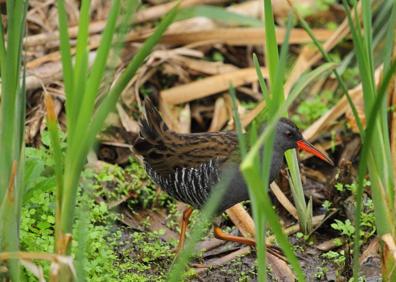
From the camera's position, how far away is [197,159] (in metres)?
4.48

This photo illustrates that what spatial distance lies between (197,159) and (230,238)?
42cm

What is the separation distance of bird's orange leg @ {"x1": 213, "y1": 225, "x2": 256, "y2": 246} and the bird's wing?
0.38 meters

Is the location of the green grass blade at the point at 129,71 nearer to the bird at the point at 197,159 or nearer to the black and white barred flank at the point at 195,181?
the bird at the point at 197,159

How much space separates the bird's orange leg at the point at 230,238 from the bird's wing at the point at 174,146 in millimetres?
384

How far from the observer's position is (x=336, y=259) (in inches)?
179

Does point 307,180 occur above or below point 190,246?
below

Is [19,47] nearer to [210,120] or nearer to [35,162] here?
[35,162]

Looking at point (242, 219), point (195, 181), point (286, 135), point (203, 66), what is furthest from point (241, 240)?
point (203, 66)

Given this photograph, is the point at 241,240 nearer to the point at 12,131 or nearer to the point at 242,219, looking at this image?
the point at 242,219

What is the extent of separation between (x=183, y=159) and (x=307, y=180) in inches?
50.7

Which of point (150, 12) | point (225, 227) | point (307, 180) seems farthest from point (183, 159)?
point (150, 12)

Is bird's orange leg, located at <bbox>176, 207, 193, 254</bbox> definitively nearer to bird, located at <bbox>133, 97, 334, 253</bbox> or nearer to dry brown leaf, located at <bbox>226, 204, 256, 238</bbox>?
bird, located at <bbox>133, 97, 334, 253</bbox>

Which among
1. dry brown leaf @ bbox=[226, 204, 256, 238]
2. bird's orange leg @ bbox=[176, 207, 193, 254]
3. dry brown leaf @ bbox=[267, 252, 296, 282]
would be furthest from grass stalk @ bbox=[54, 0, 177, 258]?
dry brown leaf @ bbox=[226, 204, 256, 238]

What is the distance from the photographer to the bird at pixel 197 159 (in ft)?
14.4
